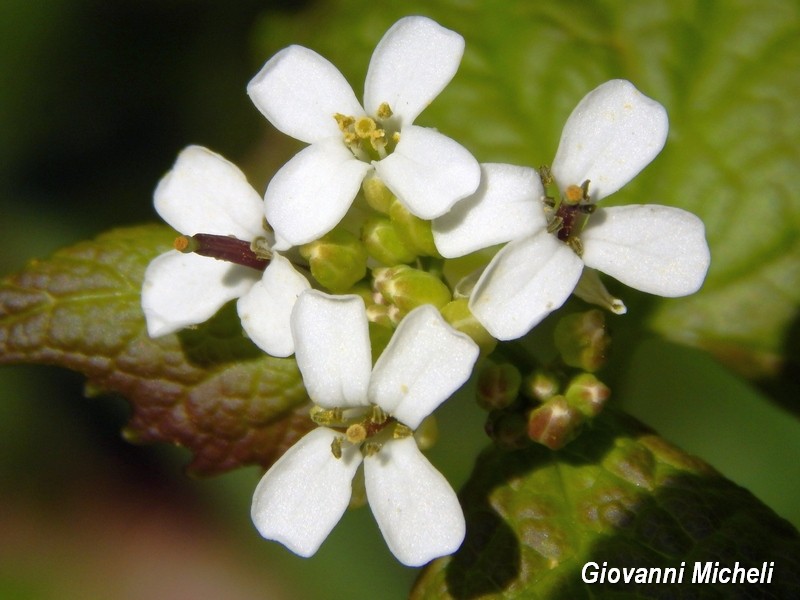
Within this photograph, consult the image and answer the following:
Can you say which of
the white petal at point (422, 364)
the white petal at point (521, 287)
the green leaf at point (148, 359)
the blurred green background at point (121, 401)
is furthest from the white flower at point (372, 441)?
the blurred green background at point (121, 401)

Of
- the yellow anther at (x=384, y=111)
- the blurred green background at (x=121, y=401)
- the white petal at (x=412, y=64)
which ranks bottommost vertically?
the blurred green background at (x=121, y=401)

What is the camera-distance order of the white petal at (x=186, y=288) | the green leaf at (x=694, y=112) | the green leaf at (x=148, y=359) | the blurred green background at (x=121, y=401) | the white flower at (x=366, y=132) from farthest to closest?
the blurred green background at (x=121, y=401) → the green leaf at (x=694, y=112) → the green leaf at (x=148, y=359) → the white petal at (x=186, y=288) → the white flower at (x=366, y=132)

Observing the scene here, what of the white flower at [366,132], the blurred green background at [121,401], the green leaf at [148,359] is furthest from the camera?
the blurred green background at [121,401]

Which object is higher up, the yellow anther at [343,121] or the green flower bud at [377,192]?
the yellow anther at [343,121]

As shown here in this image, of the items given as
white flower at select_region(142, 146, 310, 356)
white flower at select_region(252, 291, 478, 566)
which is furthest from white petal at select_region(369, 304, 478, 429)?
white flower at select_region(142, 146, 310, 356)

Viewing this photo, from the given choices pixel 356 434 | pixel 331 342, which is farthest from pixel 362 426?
pixel 331 342

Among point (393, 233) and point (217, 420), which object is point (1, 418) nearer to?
point (217, 420)

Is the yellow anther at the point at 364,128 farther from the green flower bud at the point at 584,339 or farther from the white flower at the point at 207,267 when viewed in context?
the green flower bud at the point at 584,339
